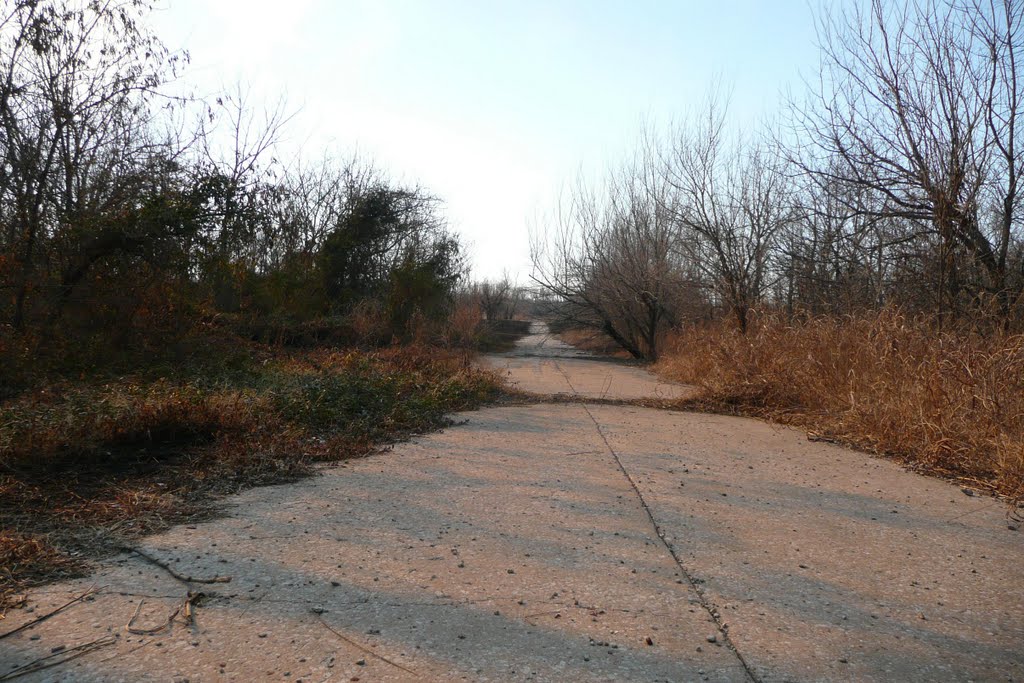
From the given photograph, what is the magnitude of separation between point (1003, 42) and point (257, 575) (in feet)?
30.4

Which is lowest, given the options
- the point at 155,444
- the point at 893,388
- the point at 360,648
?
the point at 360,648

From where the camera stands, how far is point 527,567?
329 centimetres

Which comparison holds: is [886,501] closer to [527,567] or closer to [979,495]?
[979,495]

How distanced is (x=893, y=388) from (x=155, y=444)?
6.29 m

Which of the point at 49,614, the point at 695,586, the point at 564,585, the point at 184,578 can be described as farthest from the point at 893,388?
the point at 49,614

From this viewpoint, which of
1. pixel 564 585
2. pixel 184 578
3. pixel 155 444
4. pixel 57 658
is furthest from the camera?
pixel 155 444

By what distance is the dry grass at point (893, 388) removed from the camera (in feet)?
17.6

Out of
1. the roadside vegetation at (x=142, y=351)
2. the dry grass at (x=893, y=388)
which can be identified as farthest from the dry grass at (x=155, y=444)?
the dry grass at (x=893, y=388)

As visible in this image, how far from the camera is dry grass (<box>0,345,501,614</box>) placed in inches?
134

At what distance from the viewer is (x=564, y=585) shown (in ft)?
10.1

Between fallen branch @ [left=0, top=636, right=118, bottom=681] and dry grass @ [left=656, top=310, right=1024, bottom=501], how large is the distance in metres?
5.05

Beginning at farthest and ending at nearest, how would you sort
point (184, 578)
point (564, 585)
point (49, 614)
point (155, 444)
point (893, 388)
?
point (893, 388)
point (155, 444)
point (564, 585)
point (184, 578)
point (49, 614)

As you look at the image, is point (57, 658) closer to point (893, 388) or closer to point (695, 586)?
point (695, 586)

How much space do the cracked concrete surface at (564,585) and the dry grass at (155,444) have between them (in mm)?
271
